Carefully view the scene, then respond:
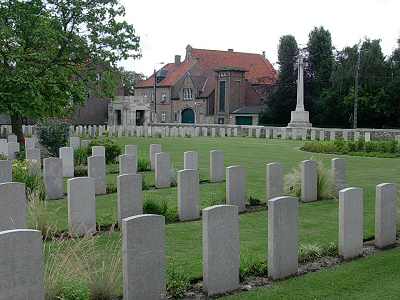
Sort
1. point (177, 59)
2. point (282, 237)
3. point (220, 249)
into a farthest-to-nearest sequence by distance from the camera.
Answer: point (177, 59) < point (282, 237) < point (220, 249)

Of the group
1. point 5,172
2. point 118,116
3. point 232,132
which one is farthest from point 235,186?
point 118,116

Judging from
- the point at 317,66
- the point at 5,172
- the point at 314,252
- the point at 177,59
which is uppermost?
the point at 177,59

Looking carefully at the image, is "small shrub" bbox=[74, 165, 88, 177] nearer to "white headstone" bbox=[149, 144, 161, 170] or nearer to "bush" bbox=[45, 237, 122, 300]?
"white headstone" bbox=[149, 144, 161, 170]

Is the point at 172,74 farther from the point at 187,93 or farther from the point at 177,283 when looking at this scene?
the point at 177,283

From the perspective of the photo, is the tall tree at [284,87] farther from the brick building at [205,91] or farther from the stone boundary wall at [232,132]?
the stone boundary wall at [232,132]

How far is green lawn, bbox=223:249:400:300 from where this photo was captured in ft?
19.1

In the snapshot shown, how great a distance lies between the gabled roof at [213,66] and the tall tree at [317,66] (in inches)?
384

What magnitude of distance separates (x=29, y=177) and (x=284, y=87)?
4377cm

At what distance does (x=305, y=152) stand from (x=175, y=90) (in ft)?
142

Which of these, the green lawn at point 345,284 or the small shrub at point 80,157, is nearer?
the green lawn at point 345,284

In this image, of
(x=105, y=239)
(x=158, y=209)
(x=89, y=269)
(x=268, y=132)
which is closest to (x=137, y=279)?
(x=89, y=269)

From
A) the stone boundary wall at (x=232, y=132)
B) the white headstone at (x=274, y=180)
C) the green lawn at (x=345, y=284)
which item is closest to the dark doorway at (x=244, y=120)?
the stone boundary wall at (x=232, y=132)

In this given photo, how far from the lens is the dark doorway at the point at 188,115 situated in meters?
65.7

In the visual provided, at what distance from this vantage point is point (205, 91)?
2571 inches
